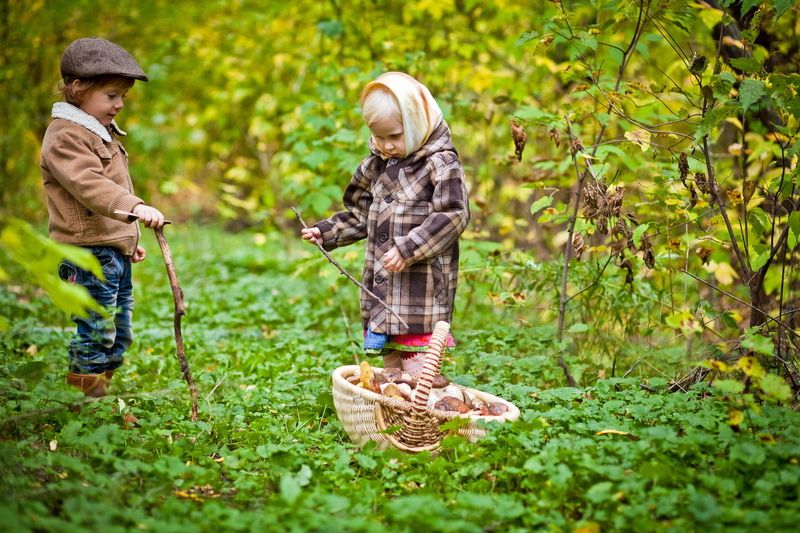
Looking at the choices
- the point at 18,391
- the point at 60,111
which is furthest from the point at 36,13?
the point at 18,391

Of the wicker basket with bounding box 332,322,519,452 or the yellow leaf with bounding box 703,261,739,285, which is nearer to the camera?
the wicker basket with bounding box 332,322,519,452

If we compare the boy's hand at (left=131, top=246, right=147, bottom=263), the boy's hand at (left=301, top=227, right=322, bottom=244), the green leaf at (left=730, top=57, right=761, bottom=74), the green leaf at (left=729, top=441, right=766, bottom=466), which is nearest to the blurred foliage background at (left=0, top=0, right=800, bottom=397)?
the green leaf at (left=730, top=57, right=761, bottom=74)

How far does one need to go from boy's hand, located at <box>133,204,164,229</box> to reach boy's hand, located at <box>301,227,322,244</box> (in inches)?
25.1

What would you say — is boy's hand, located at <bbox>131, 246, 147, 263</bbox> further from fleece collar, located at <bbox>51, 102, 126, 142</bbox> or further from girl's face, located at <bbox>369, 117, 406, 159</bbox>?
girl's face, located at <bbox>369, 117, 406, 159</bbox>

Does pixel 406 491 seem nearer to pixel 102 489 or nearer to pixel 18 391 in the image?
pixel 102 489

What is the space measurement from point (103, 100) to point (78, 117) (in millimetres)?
140

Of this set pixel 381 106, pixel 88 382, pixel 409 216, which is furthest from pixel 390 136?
pixel 88 382

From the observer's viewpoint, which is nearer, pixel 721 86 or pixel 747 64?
pixel 747 64

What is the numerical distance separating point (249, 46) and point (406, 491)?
6.52 m

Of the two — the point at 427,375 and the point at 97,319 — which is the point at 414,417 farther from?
the point at 97,319

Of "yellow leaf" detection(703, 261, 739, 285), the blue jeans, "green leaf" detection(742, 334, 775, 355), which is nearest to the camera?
"green leaf" detection(742, 334, 775, 355)

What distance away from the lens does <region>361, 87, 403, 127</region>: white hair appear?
3219 millimetres

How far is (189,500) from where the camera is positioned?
8.42 ft

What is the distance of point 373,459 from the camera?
9.38 ft
